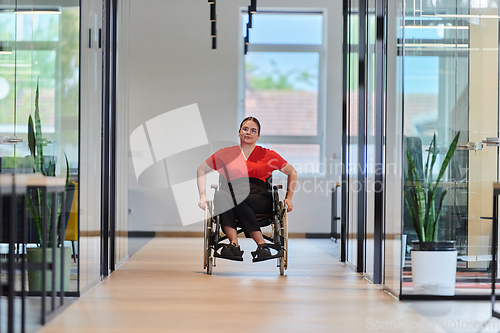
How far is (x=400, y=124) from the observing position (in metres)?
2.77

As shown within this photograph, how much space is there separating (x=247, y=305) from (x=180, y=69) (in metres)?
4.00

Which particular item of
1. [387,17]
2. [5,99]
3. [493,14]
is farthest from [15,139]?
Result: [493,14]

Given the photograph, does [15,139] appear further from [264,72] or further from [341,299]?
[264,72]

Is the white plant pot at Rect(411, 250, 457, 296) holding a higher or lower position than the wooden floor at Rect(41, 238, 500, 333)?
higher

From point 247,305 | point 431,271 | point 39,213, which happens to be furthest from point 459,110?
point 39,213

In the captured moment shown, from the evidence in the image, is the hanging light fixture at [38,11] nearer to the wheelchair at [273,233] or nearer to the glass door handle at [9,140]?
the glass door handle at [9,140]

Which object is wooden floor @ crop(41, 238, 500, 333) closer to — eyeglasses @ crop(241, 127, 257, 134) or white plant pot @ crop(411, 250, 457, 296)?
white plant pot @ crop(411, 250, 457, 296)

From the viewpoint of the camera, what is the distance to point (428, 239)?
9.10ft

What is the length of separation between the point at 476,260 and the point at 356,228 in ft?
2.91

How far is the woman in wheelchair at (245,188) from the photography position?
3.53 meters

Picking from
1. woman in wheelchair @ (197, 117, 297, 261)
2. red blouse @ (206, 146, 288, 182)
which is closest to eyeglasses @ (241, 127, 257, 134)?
woman in wheelchair @ (197, 117, 297, 261)

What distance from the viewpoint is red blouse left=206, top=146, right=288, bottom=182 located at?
3.65m

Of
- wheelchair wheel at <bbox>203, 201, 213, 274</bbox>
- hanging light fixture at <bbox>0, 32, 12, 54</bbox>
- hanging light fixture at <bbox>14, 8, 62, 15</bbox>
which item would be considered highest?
hanging light fixture at <bbox>14, 8, 62, 15</bbox>

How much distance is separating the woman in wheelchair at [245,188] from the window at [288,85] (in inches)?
97.7
